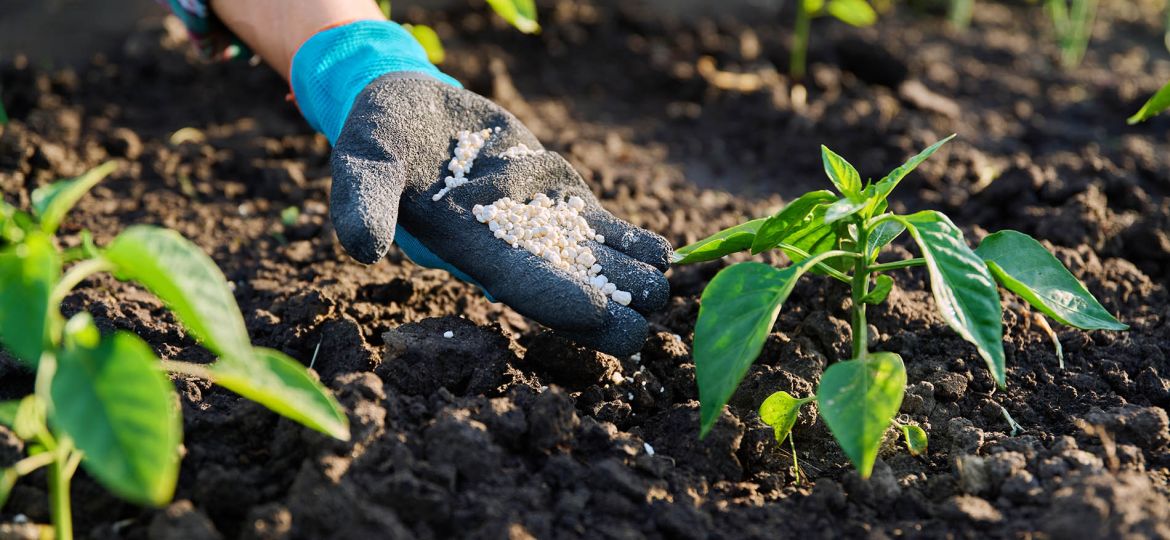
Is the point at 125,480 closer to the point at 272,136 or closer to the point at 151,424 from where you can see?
the point at 151,424

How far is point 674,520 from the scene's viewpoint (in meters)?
1.41

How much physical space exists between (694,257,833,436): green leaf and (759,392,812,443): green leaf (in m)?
0.21

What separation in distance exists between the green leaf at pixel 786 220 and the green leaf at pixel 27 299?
964mm

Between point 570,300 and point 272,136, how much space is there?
1495 mm

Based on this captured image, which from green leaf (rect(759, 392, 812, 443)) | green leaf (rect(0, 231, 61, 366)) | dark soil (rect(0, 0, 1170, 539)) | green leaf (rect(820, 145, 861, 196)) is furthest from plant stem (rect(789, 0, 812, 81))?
green leaf (rect(0, 231, 61, 366))

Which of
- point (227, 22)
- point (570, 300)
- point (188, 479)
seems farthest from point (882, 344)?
point (227, 22)

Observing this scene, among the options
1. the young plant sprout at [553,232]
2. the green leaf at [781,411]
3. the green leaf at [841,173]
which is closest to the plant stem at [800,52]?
the young plant sprout at [553,232]

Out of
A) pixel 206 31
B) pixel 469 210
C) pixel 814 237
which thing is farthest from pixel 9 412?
pixel 206 31

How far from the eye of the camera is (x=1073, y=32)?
3.66 metres

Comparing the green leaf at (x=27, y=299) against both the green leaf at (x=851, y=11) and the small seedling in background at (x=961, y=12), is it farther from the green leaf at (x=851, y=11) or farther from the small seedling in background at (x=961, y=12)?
the small seedling in background at (x=961, y=12)

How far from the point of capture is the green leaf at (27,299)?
1090 mm

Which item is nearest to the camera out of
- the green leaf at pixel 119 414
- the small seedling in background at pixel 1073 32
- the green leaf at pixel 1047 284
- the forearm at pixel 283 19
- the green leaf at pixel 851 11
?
the green leaf at pixel 119 414

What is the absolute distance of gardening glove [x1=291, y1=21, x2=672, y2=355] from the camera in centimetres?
163

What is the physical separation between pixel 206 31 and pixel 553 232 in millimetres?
1172
